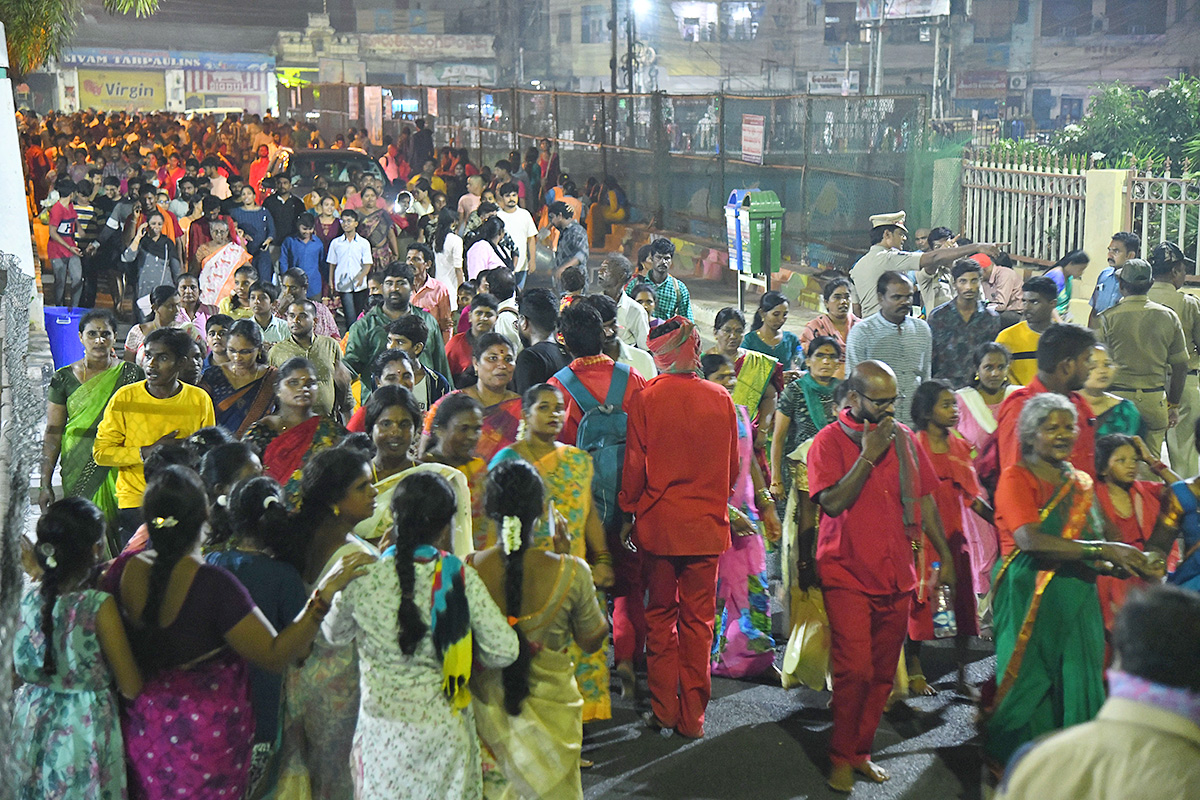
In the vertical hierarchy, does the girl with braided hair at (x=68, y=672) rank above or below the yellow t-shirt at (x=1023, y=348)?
below

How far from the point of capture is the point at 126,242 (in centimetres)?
1382

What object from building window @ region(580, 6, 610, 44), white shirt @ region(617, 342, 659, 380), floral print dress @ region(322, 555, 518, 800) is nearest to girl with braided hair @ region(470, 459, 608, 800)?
floral print dress @ region(322, 555, 518, 800)

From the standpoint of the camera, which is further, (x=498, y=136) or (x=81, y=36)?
(x=81, y=36)

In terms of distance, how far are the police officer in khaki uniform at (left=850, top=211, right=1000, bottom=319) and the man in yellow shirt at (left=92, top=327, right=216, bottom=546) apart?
462 cm

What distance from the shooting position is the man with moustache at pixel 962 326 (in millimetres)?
7480

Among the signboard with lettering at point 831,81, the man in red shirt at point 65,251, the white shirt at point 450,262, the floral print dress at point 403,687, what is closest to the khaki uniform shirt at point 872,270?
the white shirt at point 450,262

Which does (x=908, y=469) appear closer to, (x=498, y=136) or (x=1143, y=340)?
(x=1143, y=340)

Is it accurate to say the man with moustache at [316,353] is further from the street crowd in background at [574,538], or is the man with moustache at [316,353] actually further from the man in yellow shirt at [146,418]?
the man in yellow shirt at [146,418]

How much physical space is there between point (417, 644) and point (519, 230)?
8377 millimetres

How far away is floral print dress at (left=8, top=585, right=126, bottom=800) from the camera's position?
11.3ft

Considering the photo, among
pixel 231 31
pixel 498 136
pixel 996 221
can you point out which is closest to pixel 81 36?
pixel 231 31

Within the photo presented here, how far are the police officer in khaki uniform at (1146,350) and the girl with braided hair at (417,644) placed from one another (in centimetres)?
505

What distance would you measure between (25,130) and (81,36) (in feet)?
135

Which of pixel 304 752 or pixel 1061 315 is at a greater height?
pixel 1061 315
